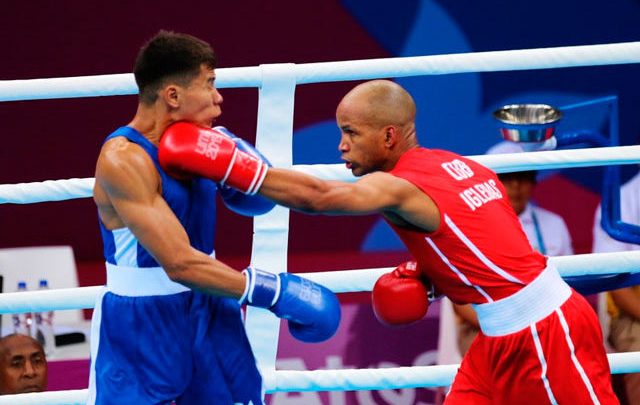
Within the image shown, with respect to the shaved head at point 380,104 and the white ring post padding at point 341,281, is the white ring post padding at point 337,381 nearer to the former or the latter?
the white ring post padding at point 341,281

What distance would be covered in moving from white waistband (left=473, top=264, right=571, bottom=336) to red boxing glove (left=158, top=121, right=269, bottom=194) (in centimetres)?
76

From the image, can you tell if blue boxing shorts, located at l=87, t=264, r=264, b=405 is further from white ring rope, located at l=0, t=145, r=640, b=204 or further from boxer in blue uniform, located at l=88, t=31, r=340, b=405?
white ring rope, located at l=0, t=145, r=640, b=204

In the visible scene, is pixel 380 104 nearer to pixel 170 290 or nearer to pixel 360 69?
pixel 360 69

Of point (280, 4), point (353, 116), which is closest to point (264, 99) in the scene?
point (353, 116)

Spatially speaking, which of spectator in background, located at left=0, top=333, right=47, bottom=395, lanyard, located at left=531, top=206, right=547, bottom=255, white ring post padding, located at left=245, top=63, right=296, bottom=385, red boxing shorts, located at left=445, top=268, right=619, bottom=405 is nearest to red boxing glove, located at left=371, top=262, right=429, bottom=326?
red boxing shorts, located at left=445, top=268, right=619, bottom=405

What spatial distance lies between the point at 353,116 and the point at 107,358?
3.04 feet

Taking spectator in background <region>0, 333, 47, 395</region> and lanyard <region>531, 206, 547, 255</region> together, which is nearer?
spectator in background <region>0, 333, 47, 395</region>

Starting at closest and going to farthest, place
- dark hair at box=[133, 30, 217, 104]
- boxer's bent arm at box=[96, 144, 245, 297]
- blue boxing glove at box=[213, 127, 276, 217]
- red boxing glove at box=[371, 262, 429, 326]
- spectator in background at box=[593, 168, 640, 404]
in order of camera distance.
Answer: boxer's bent arm at box=[96, 144, 245, 297] → dark hair at box=[133, 30, 217, 104] → blue boxing glove at box=[213, 127, 276, 217] → red boxing glove at box=[371, 262, 429, 326] → spectator in background at box=[593, 168, 640, 404]

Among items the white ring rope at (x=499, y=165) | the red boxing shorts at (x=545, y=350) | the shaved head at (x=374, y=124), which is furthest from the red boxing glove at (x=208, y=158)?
the red boxing shorts at (x=545, y=350)

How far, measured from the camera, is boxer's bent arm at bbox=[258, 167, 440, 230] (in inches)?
139

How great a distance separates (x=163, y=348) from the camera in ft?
11.5

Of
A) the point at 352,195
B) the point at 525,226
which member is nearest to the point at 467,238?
the point at 352,195

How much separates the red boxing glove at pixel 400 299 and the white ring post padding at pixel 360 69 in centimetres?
66

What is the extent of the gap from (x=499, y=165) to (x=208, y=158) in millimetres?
1109
